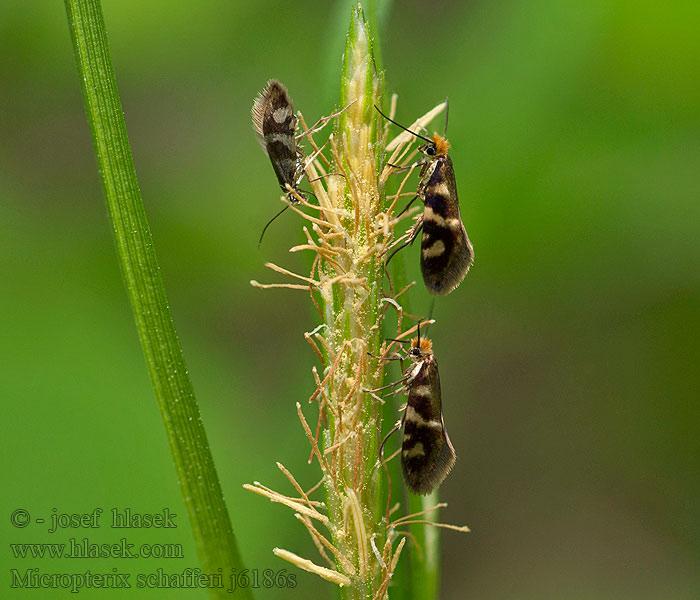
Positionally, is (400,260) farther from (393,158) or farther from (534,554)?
(534,554)

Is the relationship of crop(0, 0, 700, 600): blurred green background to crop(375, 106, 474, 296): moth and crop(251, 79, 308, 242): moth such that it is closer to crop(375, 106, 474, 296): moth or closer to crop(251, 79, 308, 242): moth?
crop(375, 106, 474, 296): moth

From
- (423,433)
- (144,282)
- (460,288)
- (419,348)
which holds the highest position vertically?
(460,288)

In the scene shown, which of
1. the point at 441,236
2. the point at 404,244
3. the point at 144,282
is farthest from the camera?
the point at 441,236

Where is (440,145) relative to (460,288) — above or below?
above

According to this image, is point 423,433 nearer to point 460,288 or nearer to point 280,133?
point 280,133

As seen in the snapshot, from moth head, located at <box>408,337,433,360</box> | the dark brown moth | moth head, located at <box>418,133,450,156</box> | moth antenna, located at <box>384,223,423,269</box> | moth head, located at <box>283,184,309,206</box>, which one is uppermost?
moth head, located at <box>418,133,450,156</box>

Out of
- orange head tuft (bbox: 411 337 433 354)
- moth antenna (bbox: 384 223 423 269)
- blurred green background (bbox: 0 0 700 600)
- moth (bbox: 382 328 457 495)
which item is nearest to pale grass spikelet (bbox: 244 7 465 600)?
moth antenna (bbox: 384 223 423 269)

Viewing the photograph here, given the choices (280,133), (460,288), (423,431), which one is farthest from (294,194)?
(460,288)
